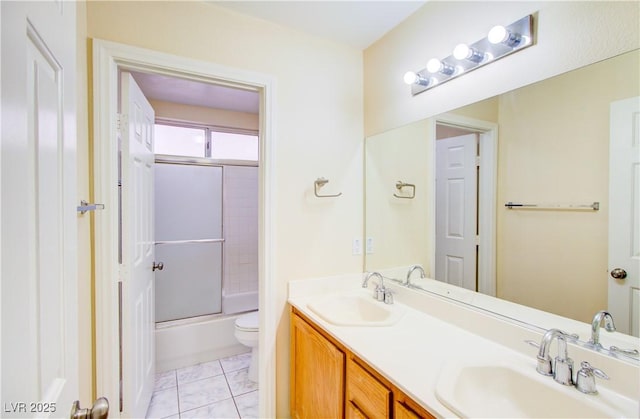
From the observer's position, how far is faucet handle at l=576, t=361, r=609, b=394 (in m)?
0.85

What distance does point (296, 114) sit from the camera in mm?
1777

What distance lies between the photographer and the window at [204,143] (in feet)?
10.0

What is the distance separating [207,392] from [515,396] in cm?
199

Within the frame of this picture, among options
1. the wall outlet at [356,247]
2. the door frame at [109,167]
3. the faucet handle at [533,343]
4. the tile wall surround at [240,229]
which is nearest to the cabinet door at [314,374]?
the wall outlet at [356,247]

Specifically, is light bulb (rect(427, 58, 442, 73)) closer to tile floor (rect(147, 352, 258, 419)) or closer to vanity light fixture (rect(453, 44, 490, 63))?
vanity light fixture (rect(453, 44, 490, 63))

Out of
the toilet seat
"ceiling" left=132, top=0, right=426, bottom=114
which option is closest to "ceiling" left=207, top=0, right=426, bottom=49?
"ceiling" left=132, top=0, right=426, bottom=114

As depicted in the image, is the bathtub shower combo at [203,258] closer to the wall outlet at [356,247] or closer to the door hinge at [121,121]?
the wall outlet at [356,247]

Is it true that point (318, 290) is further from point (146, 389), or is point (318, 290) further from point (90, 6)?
point (90, 6)

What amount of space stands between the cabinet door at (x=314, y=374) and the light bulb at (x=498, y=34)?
1.40 m

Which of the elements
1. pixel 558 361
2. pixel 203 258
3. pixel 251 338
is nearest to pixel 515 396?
pixel 558 361

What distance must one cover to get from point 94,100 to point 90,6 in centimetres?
43

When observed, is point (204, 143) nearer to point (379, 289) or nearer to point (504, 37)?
point (379, 289)

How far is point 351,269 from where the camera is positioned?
6.47 feet

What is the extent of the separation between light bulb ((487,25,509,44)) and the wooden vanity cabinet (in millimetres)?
1323
